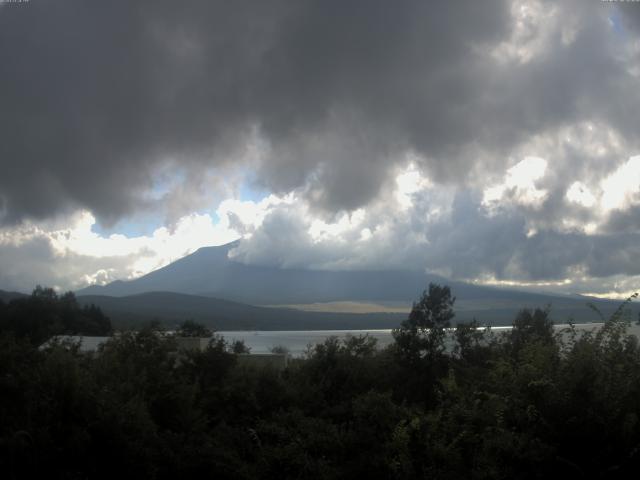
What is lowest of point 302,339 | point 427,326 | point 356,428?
point 302,339

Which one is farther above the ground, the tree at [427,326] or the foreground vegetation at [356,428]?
the tree at [427,326]

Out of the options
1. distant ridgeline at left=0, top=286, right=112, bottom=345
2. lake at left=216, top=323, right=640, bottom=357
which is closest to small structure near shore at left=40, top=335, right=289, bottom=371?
lake at left=216, top=323, right=640, bottom=357

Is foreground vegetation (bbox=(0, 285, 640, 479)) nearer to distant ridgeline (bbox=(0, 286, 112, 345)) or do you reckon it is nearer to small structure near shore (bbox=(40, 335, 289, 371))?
small structure near shore (bbox=(40, 335, 289, 371))

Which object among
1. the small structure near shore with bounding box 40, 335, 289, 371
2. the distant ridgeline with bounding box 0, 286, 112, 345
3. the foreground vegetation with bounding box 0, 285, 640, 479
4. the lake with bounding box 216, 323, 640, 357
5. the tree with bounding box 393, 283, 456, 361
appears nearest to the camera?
the foreground vegetation with bounding box 0, 285, 640, 479

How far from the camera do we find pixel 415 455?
11805 mm

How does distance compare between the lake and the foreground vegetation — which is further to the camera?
the lake

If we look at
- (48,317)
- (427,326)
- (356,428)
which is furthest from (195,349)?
(48,317)

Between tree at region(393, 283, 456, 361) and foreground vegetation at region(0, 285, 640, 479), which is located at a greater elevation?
tree at region(393, 283, 456, 361)

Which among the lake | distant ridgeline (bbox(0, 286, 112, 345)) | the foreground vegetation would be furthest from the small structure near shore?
distant ridgeline (bbox(0, 286, 112, 345))

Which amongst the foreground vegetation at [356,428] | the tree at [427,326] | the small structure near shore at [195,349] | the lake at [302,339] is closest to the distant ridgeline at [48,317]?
the lake at [302,339]

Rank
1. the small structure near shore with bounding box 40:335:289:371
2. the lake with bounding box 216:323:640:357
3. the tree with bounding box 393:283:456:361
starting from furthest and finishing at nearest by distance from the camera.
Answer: the tree with bounding box 393:283:456:361, the small structure near shore with bounding box 40:335:289:371, the lake with bounding box 216:323:640:357

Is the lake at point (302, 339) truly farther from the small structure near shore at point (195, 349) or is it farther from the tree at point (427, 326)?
the tree at point (427, 326)

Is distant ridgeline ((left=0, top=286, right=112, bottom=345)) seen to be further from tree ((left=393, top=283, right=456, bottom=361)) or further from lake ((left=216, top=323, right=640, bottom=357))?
tree ((left=393, top=283, right=456, bottom=361))

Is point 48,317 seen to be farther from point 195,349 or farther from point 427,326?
point 195,349
